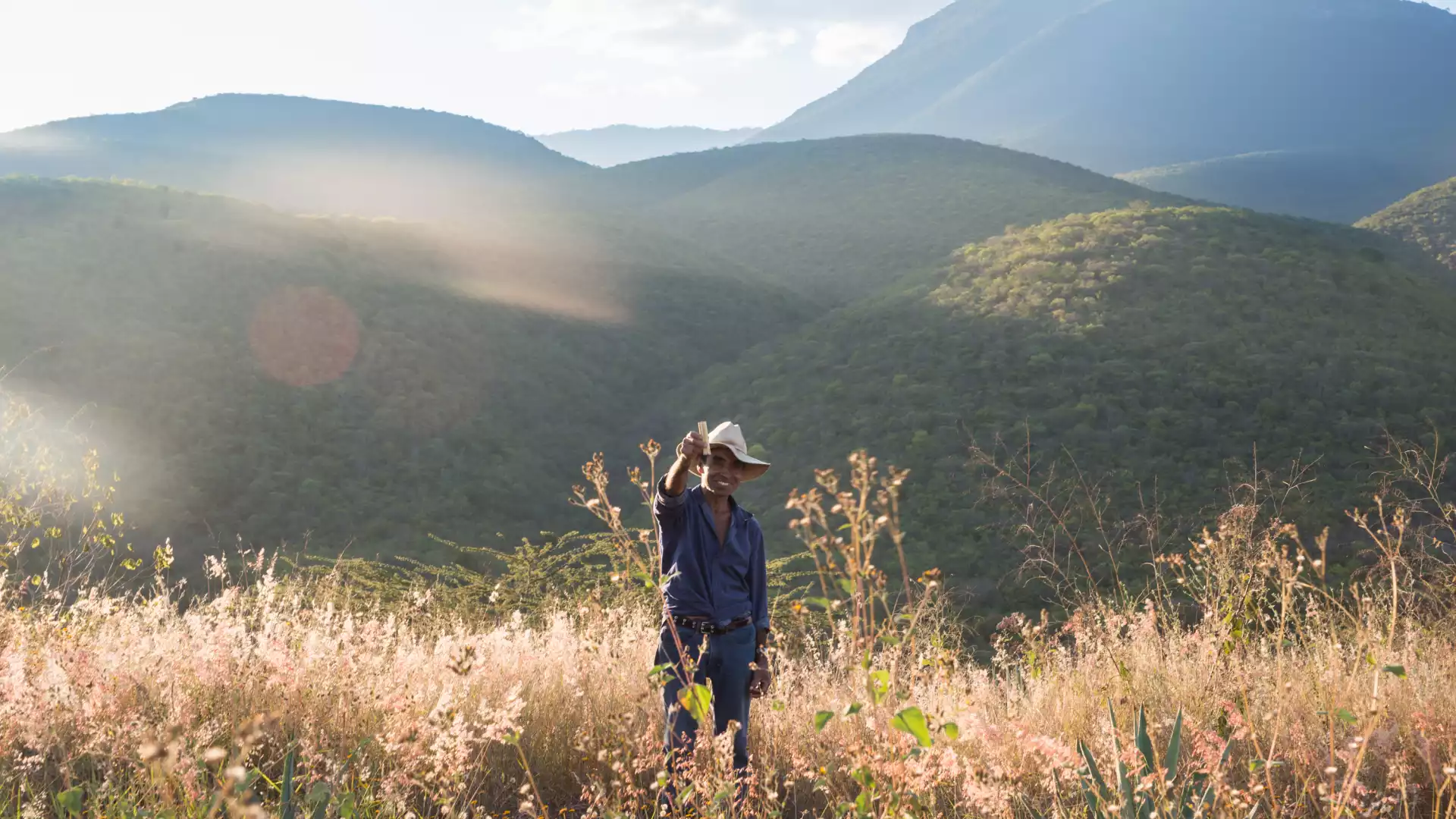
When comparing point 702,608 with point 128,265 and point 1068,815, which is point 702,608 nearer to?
point 1068,815

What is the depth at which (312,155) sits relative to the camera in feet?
334

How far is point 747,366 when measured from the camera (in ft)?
95.0

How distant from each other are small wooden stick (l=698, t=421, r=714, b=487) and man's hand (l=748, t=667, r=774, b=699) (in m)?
0.81

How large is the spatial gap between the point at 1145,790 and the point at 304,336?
2573 cm

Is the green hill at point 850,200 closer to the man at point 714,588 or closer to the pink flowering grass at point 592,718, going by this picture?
the pink flowering grass at point 592,718

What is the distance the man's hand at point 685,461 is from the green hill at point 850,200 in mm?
34482

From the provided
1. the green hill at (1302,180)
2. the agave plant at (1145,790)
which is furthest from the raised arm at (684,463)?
the green hill at (1302,180)

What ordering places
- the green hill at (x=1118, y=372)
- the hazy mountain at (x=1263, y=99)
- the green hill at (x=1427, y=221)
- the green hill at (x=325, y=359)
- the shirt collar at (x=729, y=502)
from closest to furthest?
the shirt collar at (x=729, y=502) → the green hill at (x=325, y=359) → the green hill at (x=1118, y=372) → the green hill at (x=1427, y=221) → the hazy mountain at (x=1263, y=99)

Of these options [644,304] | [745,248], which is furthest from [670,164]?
[644,304]

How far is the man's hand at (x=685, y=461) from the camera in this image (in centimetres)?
302

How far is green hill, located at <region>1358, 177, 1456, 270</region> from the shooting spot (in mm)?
43594

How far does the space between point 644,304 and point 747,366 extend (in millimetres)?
7131

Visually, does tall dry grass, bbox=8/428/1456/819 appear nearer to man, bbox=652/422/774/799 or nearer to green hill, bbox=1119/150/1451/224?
man, bbox=652/422/774/799

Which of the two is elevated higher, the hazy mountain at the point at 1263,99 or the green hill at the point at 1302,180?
the hazy mountain at the point at 1263,99
